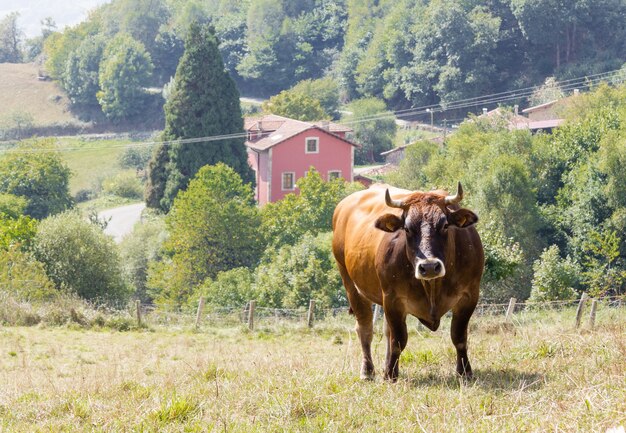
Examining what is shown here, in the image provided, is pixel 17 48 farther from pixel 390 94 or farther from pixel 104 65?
pixel 390 94

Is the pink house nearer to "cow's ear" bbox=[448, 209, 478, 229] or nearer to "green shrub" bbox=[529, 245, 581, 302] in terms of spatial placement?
"green shrub" bbox=[529, 245, 581, 302]

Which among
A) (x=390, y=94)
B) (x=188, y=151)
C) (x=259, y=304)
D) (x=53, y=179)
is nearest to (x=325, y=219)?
(x=259, y=304)

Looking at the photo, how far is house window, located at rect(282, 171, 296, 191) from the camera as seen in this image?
226ft

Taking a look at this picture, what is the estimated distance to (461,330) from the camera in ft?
27.9

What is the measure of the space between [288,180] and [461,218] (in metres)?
61.2

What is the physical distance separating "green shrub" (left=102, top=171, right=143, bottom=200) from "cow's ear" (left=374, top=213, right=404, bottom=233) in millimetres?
83071

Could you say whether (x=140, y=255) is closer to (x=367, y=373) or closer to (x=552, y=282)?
(x=552, y=282)

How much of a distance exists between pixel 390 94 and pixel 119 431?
112 metres

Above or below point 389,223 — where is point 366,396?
below

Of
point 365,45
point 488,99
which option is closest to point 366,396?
point 488,99

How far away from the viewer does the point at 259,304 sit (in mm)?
37188

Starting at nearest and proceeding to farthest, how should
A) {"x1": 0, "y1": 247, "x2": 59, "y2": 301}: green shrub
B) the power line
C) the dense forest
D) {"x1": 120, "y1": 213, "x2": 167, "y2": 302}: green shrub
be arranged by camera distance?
{"x1": 0, "y1": 247, "x2": 59, "y2": 301}: green shrub → {"x1": 120, "y1": 213, "x2": 167, "y2": 302}: green shrub → the power line → the dense forest

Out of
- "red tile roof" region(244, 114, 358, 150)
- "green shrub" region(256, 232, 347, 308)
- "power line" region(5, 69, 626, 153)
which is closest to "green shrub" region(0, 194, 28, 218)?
"red tile roof" region(244, 114, 358, 150)

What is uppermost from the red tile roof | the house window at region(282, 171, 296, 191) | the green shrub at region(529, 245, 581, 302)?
the red tile roof
